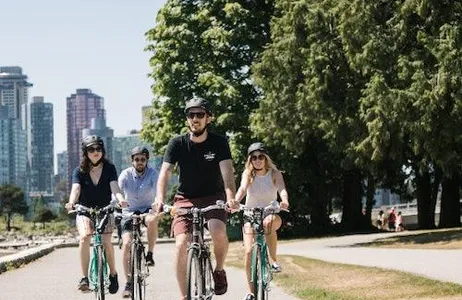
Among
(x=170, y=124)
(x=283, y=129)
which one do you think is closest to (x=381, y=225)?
(x=170, y=124)

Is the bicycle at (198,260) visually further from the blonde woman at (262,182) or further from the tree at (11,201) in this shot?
the tree at (11,201)

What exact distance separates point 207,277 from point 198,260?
0.38 meters

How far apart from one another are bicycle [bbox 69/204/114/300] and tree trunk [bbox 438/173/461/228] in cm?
3418

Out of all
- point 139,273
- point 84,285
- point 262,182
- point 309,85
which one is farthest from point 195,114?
point 309,85

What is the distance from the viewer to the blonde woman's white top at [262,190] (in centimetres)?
1212

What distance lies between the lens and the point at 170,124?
4434 cm

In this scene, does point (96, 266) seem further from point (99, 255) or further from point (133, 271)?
point (133, 271)

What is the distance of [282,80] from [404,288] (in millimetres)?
22739

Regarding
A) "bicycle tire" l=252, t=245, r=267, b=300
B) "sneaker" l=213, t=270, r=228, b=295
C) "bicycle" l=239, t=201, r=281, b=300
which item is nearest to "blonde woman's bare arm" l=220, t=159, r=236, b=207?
"sneaker" l=213, t=270, r=228, b=295

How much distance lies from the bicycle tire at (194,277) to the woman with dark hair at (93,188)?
96.6 inches

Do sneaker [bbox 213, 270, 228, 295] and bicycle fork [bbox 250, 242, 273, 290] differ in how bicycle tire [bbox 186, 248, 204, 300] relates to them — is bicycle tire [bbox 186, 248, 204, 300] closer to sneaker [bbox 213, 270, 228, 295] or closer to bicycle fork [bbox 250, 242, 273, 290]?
sneaker [bbox 213, 270, 228, 295]

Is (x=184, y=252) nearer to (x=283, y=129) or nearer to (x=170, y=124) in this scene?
(x=283, y=129)

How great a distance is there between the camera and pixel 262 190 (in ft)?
39.8

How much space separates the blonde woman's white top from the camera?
12117 mm
